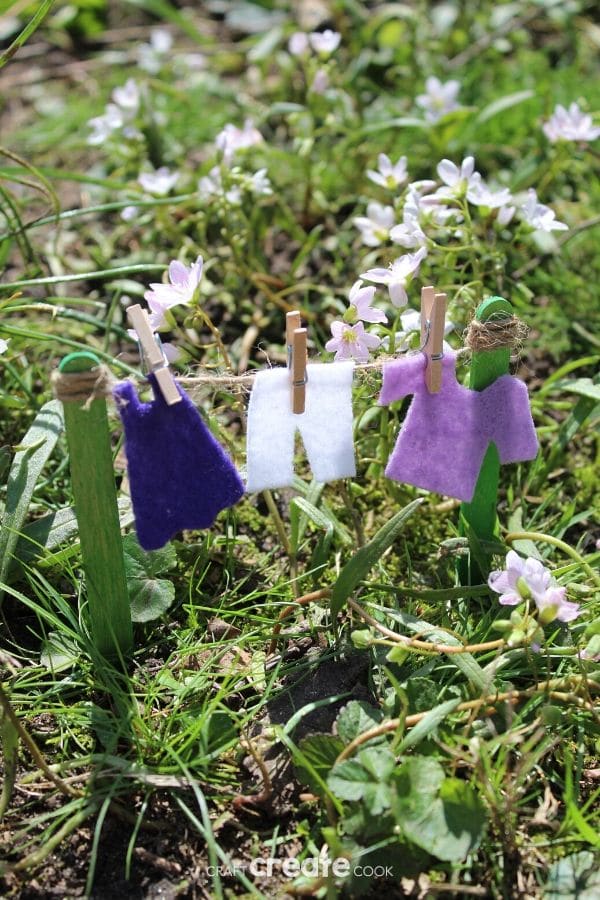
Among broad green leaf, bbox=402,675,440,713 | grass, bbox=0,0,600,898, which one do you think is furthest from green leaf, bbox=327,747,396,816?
broad green leaf, bbox=402,675,440,713

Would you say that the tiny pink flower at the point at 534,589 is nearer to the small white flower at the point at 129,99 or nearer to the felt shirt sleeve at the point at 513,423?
the felt shirt sleeve at the point at 513,423

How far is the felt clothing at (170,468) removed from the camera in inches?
49.6

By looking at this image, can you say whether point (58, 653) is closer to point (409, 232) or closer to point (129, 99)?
point (409, 232)

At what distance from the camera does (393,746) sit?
130 cm

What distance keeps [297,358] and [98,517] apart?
1.28 ft

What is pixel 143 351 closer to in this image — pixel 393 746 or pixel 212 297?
pixel 393 746

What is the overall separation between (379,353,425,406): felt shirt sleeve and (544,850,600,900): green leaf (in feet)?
2.28

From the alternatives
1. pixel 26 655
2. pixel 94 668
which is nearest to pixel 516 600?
pixel 94 668

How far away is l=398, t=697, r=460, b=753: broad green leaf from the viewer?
4.24 ft

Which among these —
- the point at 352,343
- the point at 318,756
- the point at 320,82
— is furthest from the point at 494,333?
the point at 320,82

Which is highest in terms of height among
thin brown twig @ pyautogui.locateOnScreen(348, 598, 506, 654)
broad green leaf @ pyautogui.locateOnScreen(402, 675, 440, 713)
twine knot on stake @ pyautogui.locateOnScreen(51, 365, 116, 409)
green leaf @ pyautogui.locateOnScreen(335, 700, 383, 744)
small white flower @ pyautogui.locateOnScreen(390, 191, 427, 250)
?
small white flower @ pyautogui.locateOnScreen(390, 191, 427, 250)

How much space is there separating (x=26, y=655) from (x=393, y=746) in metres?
0.67

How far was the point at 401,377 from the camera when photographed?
1.35m

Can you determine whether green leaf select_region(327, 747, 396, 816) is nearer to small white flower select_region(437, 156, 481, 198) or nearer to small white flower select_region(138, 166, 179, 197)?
small white flower select_region(437, 156, 481, 198)
